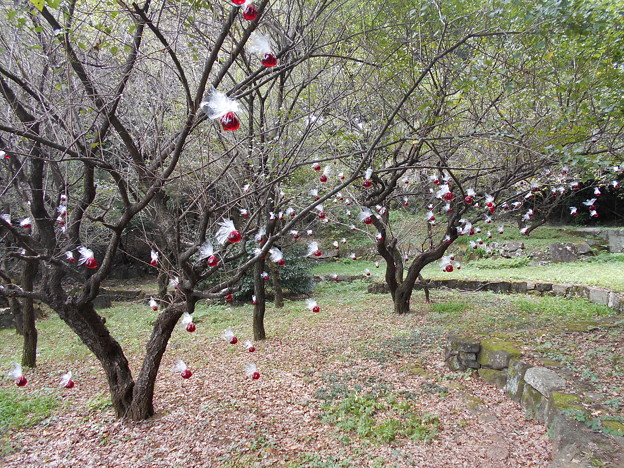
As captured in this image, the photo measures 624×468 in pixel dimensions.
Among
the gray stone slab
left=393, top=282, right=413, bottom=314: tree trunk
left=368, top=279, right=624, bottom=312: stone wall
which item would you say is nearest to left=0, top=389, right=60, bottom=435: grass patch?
the gray stone slab

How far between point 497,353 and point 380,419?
5.32 ft

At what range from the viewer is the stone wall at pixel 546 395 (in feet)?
8.04

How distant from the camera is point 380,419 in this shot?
3.47 m

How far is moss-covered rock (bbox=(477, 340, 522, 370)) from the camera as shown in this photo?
13.4 feet

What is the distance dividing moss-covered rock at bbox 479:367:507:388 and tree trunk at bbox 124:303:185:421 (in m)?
3.33

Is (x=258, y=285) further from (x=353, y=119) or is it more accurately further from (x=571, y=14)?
(x=571, y=14)

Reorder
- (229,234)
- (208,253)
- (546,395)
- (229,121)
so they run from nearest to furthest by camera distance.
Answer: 1. (229,121)
2. (229,234)
3. (208,253)
4. (546,395)

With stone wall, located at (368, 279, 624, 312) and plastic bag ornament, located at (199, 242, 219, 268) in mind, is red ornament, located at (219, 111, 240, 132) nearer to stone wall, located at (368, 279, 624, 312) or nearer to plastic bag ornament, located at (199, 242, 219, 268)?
plastic bag ornament, located at (199, 242, 219, 268)

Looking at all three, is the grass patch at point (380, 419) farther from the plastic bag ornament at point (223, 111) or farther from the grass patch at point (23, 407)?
the grass patch at point (23, 407)

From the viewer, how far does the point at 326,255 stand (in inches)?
586

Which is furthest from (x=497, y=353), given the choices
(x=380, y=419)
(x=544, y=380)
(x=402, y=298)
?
(x=402, y=298)

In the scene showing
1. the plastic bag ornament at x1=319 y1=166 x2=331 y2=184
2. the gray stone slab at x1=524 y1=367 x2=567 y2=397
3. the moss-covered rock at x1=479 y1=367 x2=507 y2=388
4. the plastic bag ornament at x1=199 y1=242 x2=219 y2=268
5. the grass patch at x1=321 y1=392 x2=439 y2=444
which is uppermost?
the plastic bag ornament at x1=319 y1=166 x2=331 y2=184

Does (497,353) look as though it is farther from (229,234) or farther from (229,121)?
(229,121)

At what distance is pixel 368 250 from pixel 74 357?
10461 mm
